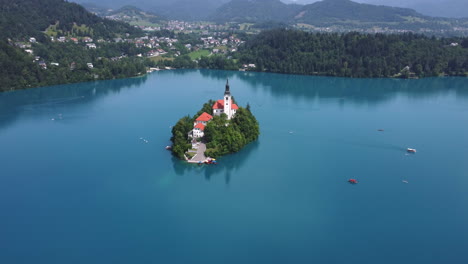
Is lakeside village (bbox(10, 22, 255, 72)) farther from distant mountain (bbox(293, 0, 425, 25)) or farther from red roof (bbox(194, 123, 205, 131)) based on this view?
distant mountain (bbox(293, 0, 425, 25))

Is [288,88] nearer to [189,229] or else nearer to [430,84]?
[430,84]

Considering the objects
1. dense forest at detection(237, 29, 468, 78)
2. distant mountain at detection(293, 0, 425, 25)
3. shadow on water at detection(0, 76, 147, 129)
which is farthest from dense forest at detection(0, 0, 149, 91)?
distant mountain at detection(293, 0, 425, 25)

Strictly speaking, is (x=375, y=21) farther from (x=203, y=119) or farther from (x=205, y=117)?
(x=203, y=119)

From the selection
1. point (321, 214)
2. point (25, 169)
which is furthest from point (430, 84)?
point (25, 169)

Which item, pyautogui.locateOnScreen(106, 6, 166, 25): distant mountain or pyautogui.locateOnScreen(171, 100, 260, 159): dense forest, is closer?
pyautogui.locateOnScreen(171, 100, 260, 159): dense forest

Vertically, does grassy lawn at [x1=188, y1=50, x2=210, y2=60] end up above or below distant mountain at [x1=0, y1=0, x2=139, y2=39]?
below

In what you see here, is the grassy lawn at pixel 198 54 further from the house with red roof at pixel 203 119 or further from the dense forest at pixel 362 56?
the house with red roof at pixel 203 119
